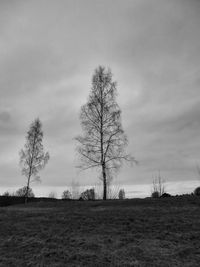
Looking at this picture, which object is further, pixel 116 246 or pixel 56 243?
pixel 56 243

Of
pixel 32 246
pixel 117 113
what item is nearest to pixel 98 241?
pixel 32 246

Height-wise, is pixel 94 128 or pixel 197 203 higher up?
pixel 94 128

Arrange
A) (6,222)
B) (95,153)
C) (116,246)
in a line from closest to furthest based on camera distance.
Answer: (116,246)
(6,222)
(95,153)

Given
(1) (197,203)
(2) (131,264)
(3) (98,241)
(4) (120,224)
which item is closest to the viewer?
(2) (131,264)

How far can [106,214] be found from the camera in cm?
1519

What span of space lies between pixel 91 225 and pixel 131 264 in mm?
5034

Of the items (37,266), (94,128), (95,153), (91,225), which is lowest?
(37,266)

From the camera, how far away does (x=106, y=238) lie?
34.7 feet

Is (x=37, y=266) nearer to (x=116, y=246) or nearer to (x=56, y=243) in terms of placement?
(x=56, y=243)

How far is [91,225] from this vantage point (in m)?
12.8

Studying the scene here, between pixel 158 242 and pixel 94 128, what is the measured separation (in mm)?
17007

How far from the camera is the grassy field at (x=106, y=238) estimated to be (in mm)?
8469

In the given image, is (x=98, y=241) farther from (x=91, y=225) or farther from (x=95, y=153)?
(x=95, y=153)

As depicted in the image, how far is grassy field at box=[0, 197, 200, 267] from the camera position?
27.8 ft
